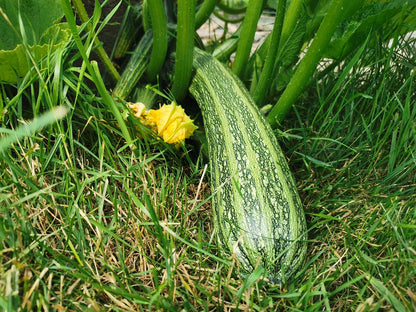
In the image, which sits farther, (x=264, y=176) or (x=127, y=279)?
(x=264, y=176)

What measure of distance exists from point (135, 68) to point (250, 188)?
37.3 inches

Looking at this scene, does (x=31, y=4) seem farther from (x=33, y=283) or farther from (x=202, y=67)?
(x=33, y=283)

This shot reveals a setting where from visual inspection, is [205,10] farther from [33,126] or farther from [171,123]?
[33,126]

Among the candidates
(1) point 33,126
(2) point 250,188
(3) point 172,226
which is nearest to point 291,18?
(2) point 250,188

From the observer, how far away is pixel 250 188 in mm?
1456

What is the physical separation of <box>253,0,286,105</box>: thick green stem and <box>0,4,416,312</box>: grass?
0.20 m

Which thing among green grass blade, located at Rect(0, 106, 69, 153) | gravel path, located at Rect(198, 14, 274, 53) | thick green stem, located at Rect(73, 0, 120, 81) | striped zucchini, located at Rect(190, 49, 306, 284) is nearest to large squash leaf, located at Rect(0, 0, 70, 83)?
thick green stem, located at Rect(73, 0, 120, 81)

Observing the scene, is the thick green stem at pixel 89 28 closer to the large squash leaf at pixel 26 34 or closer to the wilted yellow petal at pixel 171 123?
the large squash leaf at pixel 26 34

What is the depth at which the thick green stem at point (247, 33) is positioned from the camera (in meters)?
A: 1.83

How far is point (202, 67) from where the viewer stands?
6.52 feet

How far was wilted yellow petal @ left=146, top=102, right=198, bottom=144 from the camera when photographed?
66.6 inches

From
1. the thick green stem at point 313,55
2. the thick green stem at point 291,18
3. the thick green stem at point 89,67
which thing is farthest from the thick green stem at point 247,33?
the thick green stem at point 89,67

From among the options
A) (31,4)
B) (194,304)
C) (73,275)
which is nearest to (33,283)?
(73,275)

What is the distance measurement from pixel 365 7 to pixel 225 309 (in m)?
1.26
